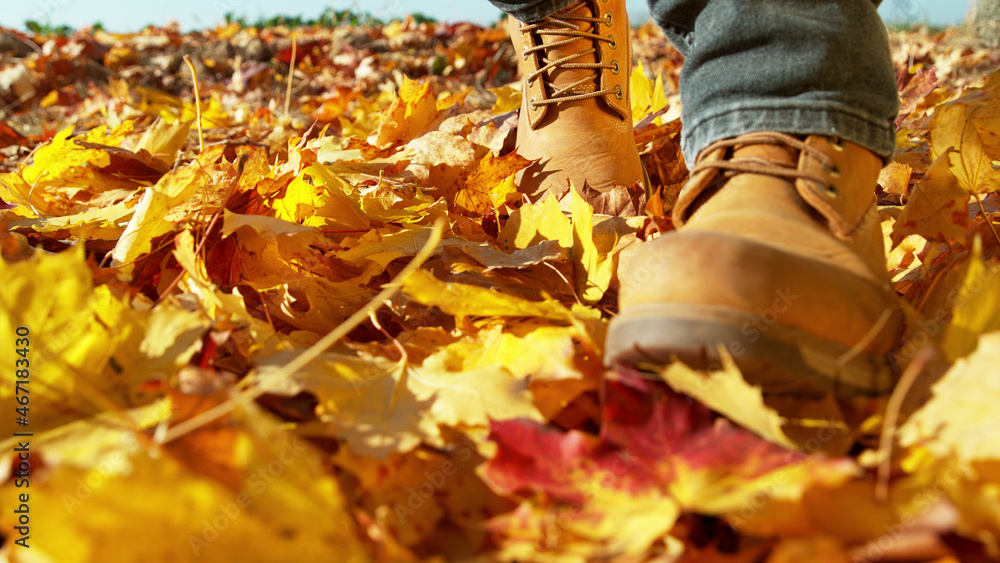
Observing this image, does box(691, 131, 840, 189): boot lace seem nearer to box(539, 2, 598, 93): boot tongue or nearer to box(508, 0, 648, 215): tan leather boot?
box(508, 0, 648, 215): tan leather boot

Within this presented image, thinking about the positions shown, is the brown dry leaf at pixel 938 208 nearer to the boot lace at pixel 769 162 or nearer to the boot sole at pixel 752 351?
the boot lace at pixel 769 162

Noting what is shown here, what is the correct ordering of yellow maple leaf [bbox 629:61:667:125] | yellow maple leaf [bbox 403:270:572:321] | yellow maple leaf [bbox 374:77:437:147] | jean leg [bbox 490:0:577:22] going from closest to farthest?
yellow maple leaf [bbox 403:270:572:321]
jean leg [bbox 490:0:577:22]
yellow maple leaf [bbox 374:77:437:147]
yellow maple leaf [bbox 629:61:667:125]

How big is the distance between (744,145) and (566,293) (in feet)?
0.98

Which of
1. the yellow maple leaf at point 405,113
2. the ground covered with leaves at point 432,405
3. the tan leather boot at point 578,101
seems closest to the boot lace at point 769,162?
the ground covered with leaves at point 432,405

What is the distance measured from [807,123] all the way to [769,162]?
7 cm

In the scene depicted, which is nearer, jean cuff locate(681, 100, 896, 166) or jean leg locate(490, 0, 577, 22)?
jean cuff locate(681, 100, 896, 166)

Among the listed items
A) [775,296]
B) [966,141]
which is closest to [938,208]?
[966,141]

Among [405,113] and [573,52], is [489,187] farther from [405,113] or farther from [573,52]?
[405,113]

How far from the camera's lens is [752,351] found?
1.80 ft

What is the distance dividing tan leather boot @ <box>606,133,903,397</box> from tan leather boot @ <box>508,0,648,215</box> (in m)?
0.55

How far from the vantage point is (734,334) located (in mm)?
560

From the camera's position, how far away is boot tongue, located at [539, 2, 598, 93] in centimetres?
128

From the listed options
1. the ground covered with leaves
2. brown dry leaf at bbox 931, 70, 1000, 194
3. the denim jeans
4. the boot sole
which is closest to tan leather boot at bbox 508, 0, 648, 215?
the ground covered with leaves

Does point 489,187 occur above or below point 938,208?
below
